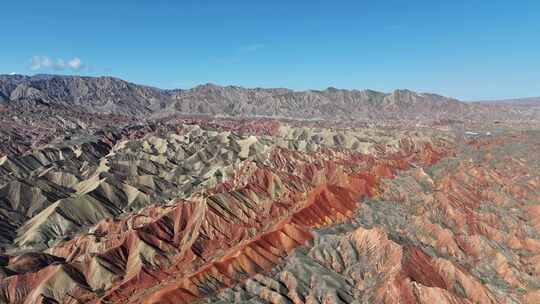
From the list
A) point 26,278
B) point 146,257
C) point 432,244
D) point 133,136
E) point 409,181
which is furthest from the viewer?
point 133,136

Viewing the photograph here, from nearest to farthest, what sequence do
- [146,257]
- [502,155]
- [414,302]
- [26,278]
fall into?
1. [414,302]
2. [26,278]
3. [146,257]
4. [502,155]

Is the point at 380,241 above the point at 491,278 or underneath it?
above

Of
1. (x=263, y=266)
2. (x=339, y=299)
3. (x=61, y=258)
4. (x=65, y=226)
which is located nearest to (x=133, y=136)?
(x=65, y=226)

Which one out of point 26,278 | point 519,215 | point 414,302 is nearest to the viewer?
point 414,302

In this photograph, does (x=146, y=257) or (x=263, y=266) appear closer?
(x=263, y=266)

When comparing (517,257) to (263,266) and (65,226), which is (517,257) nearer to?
(263,266)

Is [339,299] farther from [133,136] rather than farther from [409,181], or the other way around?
[133,136]

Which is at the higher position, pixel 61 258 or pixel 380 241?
A: pixel 380 241

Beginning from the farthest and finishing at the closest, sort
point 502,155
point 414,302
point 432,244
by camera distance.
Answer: point 502,155 < point 432,244 < point 414,302

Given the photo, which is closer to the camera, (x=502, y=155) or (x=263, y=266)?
(x=263, y=266)
